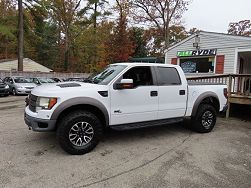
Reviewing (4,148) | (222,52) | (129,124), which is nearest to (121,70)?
(129,124)

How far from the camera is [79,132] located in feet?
15.5

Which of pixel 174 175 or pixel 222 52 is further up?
pixel 222 52

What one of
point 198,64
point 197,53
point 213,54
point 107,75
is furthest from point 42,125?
point 198,64

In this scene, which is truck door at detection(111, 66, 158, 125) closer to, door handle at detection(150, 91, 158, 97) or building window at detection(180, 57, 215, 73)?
door handle at detection(150, 91, 158, 97)

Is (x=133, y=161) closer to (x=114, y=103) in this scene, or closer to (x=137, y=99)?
(x=114, y=103)

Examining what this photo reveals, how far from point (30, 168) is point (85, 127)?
1239 millimetres

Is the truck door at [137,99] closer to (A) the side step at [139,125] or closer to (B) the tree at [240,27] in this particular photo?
(A) the side step at [139,125]

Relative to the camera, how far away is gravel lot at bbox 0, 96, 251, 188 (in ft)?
12.2

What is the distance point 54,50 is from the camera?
4684 centimetres

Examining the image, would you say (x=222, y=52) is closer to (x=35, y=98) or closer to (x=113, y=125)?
(x=113, y=125)

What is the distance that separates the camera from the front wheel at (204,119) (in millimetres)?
6452

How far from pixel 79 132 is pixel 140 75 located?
1.93 meters

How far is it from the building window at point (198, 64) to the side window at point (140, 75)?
10.1 metres

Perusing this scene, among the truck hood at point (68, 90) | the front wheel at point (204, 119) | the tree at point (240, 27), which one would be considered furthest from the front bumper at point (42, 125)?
the tree at point (240, 27)
